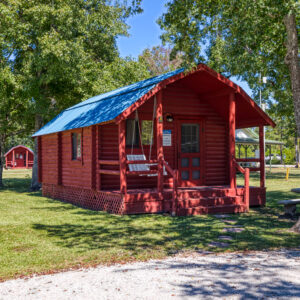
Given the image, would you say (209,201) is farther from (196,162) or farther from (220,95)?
(220,95)

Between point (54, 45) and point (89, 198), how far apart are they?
9.12 m

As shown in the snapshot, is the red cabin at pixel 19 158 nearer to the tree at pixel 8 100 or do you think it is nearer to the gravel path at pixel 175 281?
the tree at pixel 8 100

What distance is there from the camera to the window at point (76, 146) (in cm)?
1448

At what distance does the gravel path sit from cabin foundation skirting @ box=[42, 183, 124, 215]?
17.7ft

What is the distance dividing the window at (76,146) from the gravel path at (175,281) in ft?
29.4

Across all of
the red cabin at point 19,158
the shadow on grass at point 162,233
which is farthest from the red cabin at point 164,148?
the red cabin at point 19,158

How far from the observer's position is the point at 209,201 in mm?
11805

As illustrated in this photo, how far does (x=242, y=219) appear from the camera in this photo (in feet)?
34.6

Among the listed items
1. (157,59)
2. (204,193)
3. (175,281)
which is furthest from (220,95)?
(157,59)

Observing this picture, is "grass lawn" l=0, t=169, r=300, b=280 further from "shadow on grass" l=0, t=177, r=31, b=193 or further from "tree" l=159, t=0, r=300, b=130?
"shadow on grass" l=0, t=177, r=31, b=193

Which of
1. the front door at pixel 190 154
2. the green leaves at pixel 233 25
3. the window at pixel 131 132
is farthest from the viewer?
the front door at pixel 190 154

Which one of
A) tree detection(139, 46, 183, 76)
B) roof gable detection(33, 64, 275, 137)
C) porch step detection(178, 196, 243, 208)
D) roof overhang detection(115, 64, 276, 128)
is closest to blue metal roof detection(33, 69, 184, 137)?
roof gable detection(33, 64, 275, 137)

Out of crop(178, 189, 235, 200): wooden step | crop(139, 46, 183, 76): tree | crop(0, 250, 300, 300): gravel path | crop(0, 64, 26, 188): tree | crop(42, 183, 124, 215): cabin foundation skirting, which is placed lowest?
crop(0, 250, 300, 300): gravel path

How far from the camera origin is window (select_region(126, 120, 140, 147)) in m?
12.9
